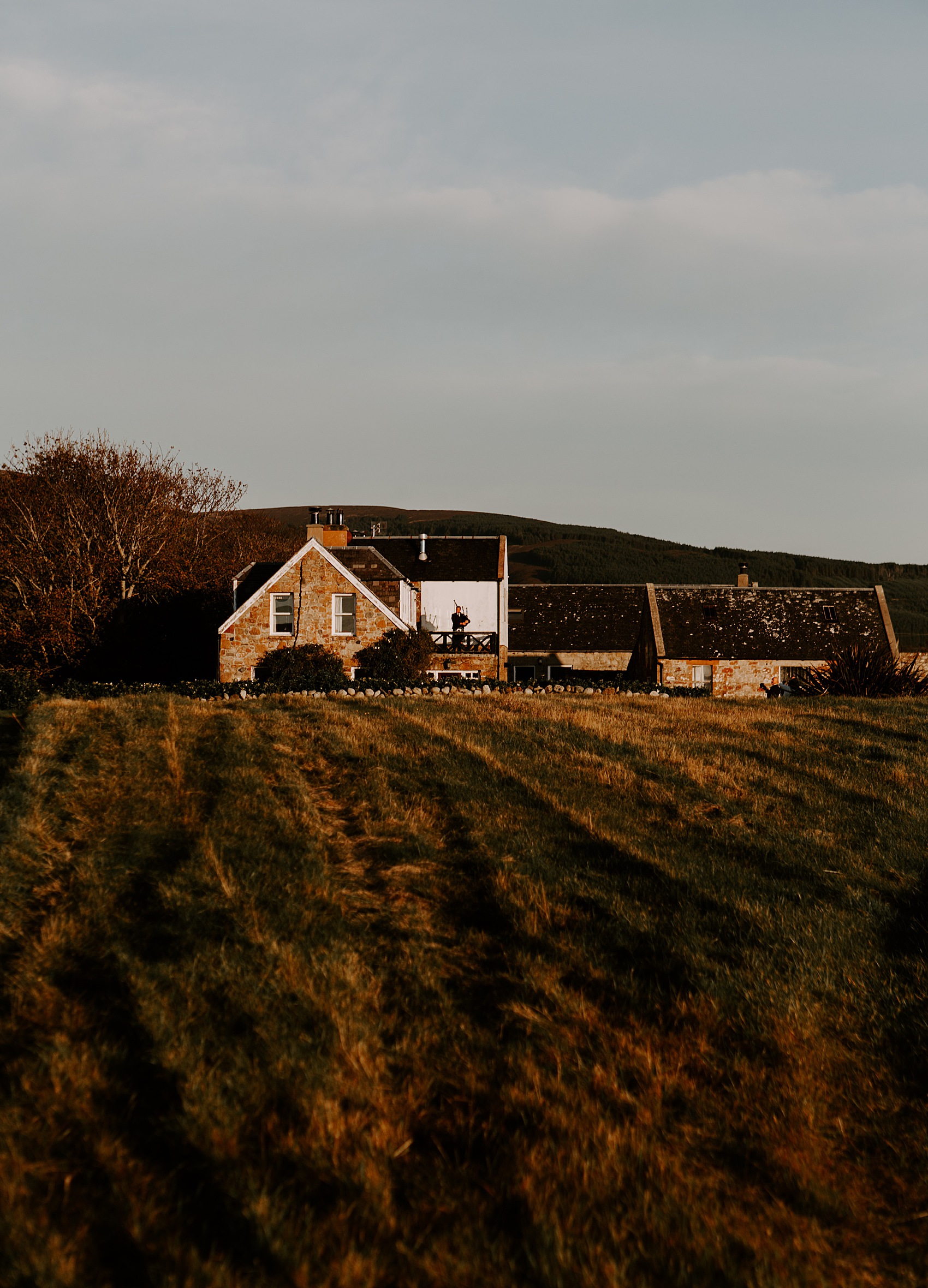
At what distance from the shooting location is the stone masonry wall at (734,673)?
47000mm

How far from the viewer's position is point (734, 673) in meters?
47.2

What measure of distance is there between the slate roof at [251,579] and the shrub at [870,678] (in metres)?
26.8

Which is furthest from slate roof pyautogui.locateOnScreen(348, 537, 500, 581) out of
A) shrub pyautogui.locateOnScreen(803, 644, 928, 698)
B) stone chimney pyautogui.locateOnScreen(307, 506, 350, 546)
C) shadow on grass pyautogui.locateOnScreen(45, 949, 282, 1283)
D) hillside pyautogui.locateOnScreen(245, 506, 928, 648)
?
shadow on grass pyautogui.locateOnScreen(45, 949, 282, 1283)

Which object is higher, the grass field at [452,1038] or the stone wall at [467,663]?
the stone wall at [467,663]

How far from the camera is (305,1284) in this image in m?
3.25

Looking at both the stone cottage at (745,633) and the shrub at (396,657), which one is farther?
the stone cottage at (745,633)

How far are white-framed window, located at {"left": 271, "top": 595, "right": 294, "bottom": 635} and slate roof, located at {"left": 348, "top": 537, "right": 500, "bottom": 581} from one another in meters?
8.96

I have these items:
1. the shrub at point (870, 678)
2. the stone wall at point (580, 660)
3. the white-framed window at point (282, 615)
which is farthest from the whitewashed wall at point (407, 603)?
the shrub at point (870, 678)

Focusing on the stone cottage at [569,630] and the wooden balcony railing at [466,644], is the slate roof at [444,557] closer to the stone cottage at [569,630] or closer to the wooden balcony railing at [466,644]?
the wooden balcony railing at [466,644]

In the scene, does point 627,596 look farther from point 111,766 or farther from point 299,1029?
point 299,1029

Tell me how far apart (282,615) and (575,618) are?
26.9 meters

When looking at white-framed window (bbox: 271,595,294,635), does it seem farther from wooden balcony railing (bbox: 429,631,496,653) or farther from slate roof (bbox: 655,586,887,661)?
slate roof (bbox: 655,586,887,661)

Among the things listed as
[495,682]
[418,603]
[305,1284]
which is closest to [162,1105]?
[305,1284]

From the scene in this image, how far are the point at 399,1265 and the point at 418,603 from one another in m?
44.7
